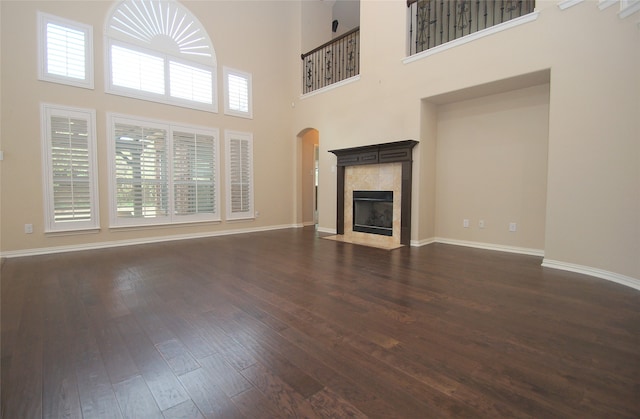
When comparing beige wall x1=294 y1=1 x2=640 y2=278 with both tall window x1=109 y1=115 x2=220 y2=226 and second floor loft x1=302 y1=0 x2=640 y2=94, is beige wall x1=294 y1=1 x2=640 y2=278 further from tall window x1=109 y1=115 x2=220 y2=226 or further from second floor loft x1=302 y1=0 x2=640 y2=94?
tall window x1=109 y1=115 x2=220 y2=226

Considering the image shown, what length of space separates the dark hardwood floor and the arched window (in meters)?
3.30

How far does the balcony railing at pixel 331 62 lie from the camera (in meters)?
6.16

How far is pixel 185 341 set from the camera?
1.74 meters

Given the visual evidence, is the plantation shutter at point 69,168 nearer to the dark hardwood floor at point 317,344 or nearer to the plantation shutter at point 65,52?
the plantation shutter at point 65,52

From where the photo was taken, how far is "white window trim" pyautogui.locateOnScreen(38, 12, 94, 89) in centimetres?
398

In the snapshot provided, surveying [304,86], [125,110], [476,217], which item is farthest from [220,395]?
[304,86]

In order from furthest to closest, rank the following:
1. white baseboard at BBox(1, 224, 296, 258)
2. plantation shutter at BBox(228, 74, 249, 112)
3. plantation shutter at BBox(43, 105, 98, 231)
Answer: plantation shutter at BBox(228, 74, 249, 112) → plantation shutter at BBox(43, 105, 98, 231) → white baseboard at BBox(1, 224, 296, 258)

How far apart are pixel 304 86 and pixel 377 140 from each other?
2.81 m

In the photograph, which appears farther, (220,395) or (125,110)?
(125,110)

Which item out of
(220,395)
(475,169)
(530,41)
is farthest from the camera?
(475,169)

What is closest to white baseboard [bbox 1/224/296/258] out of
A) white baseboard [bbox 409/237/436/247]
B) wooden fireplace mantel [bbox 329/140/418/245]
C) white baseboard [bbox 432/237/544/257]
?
wooden fireplace mantel [bbox 329/140/418/245]

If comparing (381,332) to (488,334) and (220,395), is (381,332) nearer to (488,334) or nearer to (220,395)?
(488,334)

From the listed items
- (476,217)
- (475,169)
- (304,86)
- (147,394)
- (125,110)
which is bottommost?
(147,394)

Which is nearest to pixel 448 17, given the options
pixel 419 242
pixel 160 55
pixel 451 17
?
pixel 451 17
